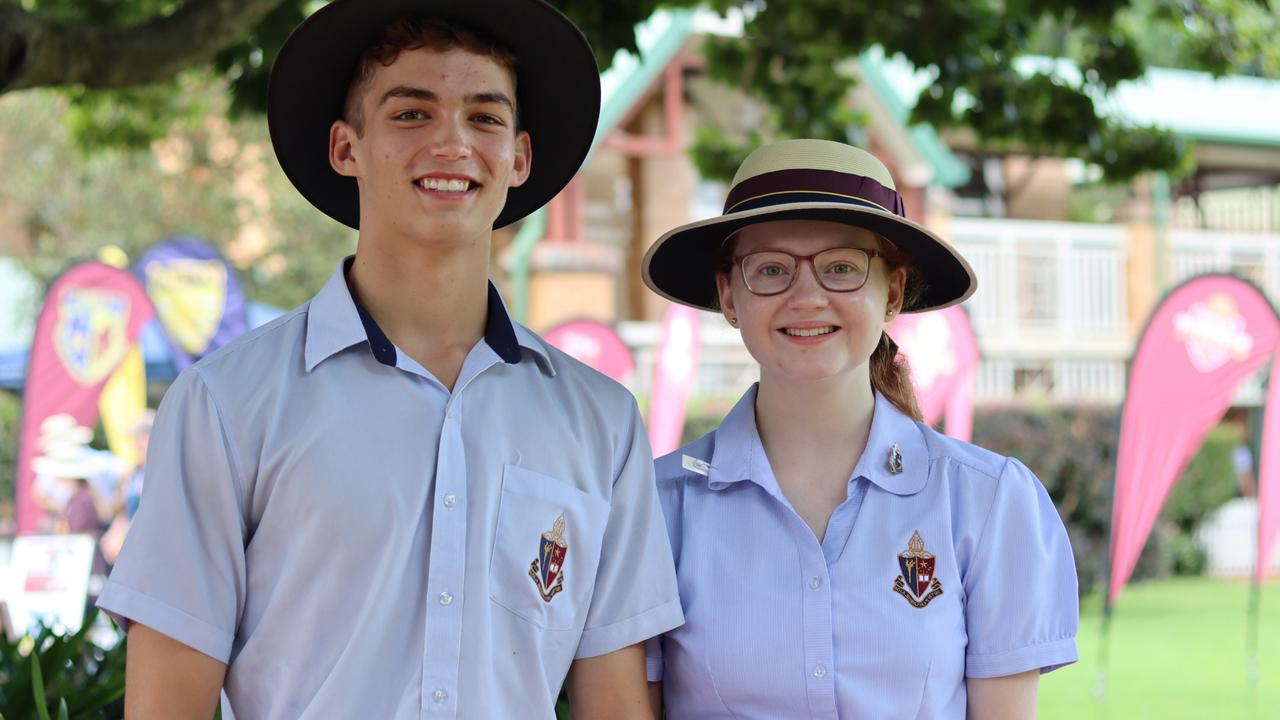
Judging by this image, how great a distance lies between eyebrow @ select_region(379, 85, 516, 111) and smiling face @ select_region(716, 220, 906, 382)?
1.91ft

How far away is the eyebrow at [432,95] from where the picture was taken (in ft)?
7.61

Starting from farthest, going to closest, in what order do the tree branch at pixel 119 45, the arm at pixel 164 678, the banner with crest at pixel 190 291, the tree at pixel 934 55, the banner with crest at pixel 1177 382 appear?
the banner with crest at pixel 190 291
the banner with crest at pixel 1177 382
the tree at pixel 934 55
the tree branch at pixel 119 45
the arm at pixel 164 678

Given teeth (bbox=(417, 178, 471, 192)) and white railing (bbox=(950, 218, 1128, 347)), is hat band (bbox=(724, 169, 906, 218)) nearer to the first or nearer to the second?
teeth (bbox=(417, 178, 471, 192))

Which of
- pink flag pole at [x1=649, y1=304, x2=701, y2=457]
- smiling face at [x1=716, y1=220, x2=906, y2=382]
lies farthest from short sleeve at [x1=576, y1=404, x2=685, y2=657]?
pink flag pole at [x1=649, y1=304, x2=701, y2=457]

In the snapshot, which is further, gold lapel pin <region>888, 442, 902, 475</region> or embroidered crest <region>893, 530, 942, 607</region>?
gold lapel pin <region>888, 442, 902, 475</region>

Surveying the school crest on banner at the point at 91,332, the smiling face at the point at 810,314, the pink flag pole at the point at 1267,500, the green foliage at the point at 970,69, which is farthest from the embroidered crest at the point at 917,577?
the school crest on banner at the point at 91,332

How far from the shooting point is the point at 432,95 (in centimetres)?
232

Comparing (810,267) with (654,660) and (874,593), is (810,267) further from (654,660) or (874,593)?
(654,660)

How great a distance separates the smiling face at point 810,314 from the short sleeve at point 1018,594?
1.25 ft

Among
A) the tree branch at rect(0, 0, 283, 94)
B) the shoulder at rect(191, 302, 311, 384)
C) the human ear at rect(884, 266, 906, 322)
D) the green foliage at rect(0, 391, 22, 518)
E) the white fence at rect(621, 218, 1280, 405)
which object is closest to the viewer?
the shoulder at rect(191, 302, 311, 384)

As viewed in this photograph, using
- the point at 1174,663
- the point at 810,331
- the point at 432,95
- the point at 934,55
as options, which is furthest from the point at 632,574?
the point at 1174,663

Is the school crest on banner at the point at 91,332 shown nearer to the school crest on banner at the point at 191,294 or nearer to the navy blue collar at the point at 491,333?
the school crest on banner at the point at 191,294

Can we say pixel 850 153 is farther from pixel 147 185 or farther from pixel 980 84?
pixel 147 185

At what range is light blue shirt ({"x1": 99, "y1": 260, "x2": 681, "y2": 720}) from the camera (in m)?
2.15
